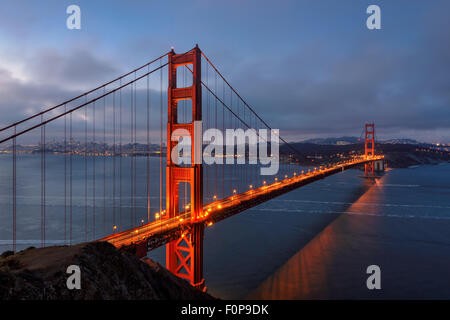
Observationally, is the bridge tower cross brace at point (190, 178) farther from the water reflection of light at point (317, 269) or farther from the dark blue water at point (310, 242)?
the water reflection of light at point (317, 269)

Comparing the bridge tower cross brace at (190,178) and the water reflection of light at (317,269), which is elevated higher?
the bridge tower cross brace at (190,178)

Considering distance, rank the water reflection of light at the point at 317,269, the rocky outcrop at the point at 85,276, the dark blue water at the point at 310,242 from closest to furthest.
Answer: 1. the rocky outcrop at the point at 85,276
2. the water reflection of light at the point at 317,269
3. the dark blue water at the point at 310,242

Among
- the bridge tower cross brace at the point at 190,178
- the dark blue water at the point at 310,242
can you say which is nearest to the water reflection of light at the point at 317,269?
the dark blue water at the point at 310,242

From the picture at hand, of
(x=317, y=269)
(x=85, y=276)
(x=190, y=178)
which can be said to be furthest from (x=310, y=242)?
(x=85, y=276)

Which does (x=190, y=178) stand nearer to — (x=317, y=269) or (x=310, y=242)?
(x=317, y=269)
